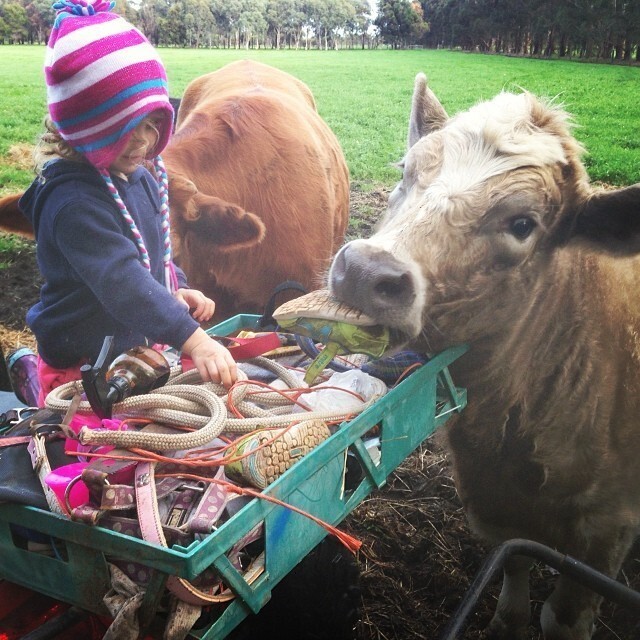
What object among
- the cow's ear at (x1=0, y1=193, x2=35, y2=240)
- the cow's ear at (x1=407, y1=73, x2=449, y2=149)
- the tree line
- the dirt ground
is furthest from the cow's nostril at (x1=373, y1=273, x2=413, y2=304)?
the tree line

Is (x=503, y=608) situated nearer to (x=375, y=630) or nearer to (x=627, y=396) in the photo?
(x=375, y=630)

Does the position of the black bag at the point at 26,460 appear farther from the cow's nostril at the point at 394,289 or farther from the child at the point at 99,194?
the cow's nostril at the point at 394,289

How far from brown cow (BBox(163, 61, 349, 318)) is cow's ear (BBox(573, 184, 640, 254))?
1.43 meters

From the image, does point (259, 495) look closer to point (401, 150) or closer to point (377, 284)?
point (377, 284)

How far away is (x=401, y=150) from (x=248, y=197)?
145 cm

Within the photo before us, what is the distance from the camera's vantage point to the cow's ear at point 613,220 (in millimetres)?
1984

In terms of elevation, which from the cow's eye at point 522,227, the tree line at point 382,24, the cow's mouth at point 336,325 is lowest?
the cow's mouth at point 336,325

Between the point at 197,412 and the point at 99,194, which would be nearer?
the point at 197,412

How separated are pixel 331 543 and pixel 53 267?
1139 mm

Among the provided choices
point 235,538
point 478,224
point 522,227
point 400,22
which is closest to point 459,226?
point 478,224

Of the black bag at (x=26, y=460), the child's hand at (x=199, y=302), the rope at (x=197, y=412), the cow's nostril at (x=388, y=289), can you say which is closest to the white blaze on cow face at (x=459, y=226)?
the cow's nostril at (x=388, y=289)

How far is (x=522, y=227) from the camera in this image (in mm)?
2033

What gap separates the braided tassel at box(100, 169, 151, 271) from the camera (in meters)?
1.99

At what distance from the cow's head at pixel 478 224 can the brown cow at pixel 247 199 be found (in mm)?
1154
